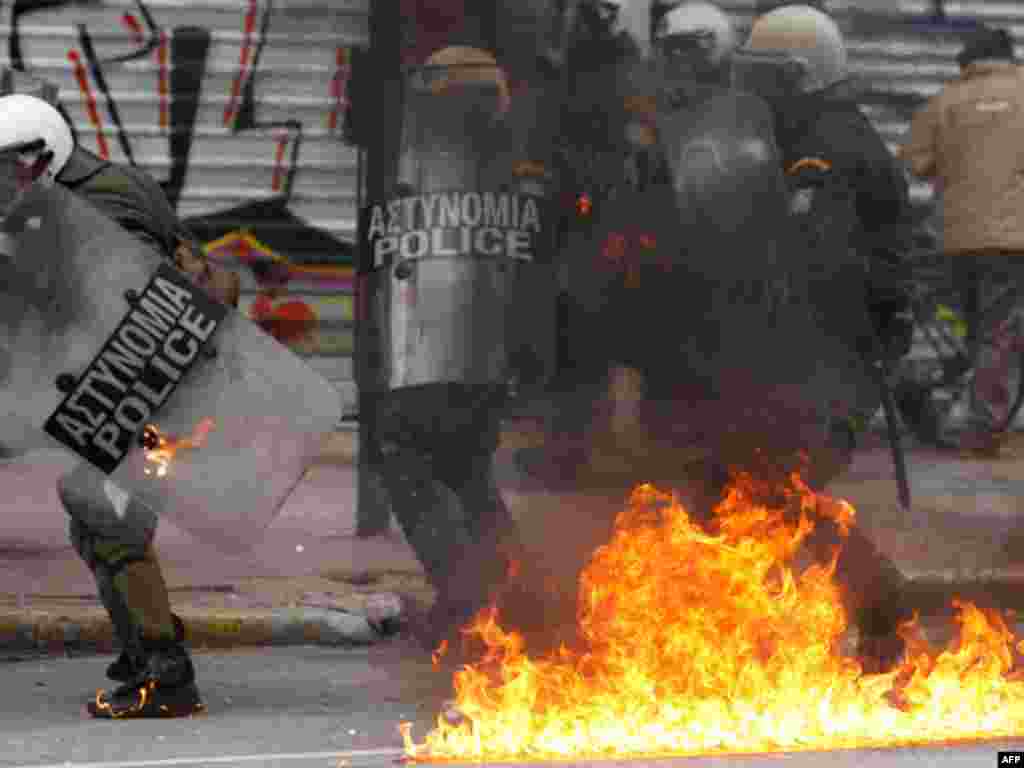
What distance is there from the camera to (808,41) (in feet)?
24.7

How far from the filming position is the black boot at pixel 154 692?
19.7 ft

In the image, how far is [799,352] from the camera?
6.91 metres

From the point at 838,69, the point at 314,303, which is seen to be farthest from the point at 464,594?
the point at 314,303

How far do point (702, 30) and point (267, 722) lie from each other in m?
2.79

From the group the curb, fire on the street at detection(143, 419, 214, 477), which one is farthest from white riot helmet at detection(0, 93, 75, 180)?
the curb

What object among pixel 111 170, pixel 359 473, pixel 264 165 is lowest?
pixel 359 473

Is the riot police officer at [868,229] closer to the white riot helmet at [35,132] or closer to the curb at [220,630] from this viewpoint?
the curb at [220,630]

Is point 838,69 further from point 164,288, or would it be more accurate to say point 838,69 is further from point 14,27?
point 14,27

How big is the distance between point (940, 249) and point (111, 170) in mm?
6225

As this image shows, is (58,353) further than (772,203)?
No

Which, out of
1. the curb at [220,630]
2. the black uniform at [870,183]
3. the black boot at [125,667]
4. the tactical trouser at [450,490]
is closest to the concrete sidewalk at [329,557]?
the curb at [220,630]

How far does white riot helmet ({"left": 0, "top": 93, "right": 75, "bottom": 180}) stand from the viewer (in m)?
5.79

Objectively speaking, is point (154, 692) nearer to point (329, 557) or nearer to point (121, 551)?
point (121, 551)

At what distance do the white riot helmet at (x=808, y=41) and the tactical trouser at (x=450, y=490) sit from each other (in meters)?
1.40
